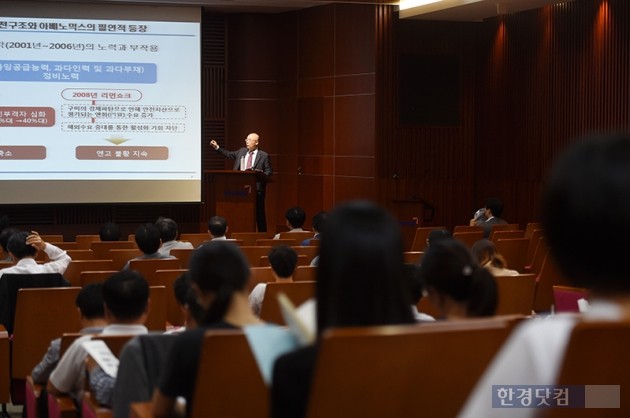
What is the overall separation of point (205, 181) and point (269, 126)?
4.48 feet

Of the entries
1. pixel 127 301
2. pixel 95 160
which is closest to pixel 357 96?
pixel 95 160

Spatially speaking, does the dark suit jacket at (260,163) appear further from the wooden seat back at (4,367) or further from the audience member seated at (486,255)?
the wooden seat back at (4,367)

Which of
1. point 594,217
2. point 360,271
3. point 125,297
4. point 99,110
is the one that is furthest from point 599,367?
point 99,110

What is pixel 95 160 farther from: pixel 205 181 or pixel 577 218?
pixel 577 218

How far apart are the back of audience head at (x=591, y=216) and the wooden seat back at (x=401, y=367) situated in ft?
2.02

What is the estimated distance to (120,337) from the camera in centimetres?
352

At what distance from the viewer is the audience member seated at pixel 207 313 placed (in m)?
2.61

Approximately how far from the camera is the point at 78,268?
6.85m

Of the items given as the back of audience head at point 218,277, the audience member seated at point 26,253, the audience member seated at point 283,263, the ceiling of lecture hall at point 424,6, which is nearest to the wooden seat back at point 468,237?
the audience member seated at point 283,263

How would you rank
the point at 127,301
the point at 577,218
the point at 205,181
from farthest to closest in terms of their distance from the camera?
the point at 205,181 < the point at 127,301 < the point at 577,218

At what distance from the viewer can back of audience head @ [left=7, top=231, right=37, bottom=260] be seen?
6.30 m

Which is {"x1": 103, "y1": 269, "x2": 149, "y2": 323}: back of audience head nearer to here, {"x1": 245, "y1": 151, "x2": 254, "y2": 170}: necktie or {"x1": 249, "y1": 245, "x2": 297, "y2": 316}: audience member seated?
{"x1": 249, "y1": 245, "x2": 297, "y2": 316}: audience member seated

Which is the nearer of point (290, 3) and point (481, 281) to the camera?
point (481, 281)

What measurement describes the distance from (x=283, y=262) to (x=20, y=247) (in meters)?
1.76
